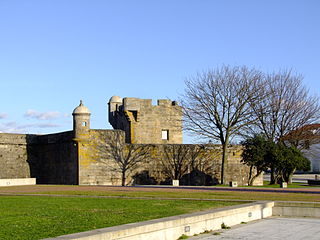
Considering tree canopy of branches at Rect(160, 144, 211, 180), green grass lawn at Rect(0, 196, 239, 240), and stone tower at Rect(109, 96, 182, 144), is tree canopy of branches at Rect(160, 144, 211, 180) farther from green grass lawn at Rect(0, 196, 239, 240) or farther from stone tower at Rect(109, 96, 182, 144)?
green grass lawn at Rect(0, 196, 239, 240)

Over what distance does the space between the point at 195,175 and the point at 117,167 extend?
6301 mm

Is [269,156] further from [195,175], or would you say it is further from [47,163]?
[47,163]

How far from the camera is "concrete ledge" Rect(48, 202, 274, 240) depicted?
1080 centimetres

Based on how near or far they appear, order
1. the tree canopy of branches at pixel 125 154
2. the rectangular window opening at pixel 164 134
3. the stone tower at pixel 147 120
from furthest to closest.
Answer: the rectangular window opening at pixel 164 134 < the stone tower at pixel 147 120 < the tree canopy of branches at pixel 125 154

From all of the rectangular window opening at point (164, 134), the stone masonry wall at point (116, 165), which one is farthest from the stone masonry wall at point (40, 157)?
the rectangular window opening at point (164, 134)

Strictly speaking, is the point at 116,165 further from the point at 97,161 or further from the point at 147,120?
the point at 147,120

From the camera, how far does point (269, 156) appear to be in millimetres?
36750

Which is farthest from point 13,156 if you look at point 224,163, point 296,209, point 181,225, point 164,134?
point 181,225

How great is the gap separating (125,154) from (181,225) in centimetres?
2698

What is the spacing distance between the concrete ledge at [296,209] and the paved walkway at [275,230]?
46 cm

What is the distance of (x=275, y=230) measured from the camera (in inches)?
552

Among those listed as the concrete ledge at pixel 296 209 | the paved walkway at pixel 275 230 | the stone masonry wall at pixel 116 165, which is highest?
the stone masonry wall at pixel 116 165

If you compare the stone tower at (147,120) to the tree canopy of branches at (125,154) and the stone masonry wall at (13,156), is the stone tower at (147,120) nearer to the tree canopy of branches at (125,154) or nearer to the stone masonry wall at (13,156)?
the tree canopy of branches at (125,154)

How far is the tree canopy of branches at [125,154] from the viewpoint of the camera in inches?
1527
